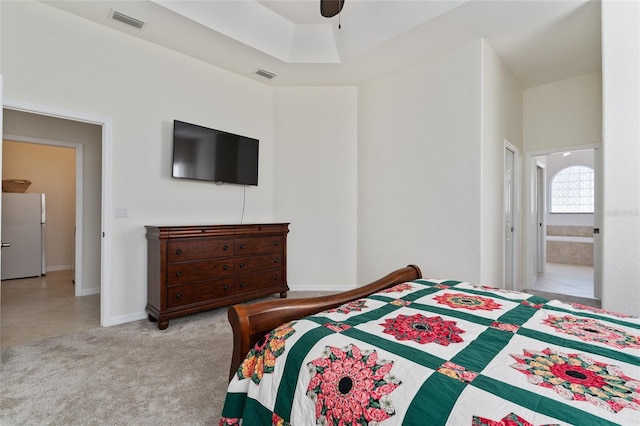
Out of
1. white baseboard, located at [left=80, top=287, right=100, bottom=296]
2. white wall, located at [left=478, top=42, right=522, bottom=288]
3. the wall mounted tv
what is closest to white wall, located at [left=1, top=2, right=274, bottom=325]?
the wall mounted tv

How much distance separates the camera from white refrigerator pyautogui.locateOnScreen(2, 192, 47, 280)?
5.09 meters

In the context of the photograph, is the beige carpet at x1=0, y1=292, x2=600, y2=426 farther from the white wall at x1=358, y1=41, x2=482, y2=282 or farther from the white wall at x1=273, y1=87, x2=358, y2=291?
the white wall at x1=358, y1=41, x2=482, y2=282

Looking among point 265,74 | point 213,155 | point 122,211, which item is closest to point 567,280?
point 265,74

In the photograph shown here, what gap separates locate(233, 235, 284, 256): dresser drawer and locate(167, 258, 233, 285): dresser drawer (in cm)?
18

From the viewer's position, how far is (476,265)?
3.28m

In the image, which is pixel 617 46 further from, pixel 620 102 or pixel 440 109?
pixel 440 109

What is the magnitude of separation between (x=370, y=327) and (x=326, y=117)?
3698 mm

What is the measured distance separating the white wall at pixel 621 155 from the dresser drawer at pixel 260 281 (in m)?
3.19

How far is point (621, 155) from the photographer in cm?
260

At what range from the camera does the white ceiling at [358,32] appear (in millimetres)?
2859

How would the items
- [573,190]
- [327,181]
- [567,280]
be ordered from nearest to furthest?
[327,181]
[567,280]
[573,190]

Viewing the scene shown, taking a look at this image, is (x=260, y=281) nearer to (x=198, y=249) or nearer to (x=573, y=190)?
(x=198, y=249)

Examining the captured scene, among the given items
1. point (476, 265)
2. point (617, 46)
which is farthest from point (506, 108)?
point (476, 265)

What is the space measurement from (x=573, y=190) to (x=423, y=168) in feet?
20.0
